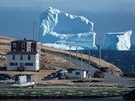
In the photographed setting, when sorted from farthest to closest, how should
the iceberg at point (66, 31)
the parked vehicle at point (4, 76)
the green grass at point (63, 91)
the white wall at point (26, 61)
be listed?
the iceberg at point (66, 31) → the white wall at point (26, 61) → the parked vehicle at point (4, 76) → the green grass at point (63, 91)

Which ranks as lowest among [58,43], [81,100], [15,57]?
[81,100]

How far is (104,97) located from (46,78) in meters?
15.9

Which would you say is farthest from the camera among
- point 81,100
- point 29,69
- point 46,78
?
point 29,69

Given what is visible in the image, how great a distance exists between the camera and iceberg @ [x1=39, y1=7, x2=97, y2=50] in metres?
170

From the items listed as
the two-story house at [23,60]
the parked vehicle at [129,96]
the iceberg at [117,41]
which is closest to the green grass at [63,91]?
the parked vehicle at [129,96]

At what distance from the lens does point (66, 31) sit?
182 metres

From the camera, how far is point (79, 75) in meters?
75.1

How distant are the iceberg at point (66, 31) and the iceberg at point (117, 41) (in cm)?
425

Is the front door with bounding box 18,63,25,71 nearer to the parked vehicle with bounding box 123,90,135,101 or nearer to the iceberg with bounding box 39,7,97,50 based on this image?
the parked vehicle with bounding box 123,90,135,101

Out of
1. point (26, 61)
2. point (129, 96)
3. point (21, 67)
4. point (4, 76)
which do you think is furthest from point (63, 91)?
point (26, 61)

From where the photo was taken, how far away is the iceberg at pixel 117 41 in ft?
565

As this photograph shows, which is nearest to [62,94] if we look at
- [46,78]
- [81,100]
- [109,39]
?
[81,100]

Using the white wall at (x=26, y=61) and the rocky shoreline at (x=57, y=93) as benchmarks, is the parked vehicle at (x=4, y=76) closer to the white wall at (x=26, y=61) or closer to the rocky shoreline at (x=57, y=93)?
the white wall at (x=26, y=61)

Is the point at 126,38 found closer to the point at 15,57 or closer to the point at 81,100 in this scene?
the point at 15,57
